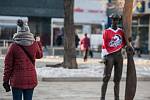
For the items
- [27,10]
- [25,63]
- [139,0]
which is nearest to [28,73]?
[25,63]

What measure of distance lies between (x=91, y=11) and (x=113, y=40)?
130ft

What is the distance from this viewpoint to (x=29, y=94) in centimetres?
783

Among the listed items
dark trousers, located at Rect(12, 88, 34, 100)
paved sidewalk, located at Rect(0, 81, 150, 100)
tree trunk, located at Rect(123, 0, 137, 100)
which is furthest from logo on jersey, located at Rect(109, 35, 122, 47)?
dark trousers, located at Rect(12, 88, 34, 100)

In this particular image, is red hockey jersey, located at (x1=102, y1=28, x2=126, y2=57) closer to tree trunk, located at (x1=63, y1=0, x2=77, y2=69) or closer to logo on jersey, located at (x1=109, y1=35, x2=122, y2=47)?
logo on jersey, located at (x1=109, y1=35, x2=122, y2=47)

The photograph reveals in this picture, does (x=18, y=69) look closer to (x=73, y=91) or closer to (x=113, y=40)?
(x=113, y=40)

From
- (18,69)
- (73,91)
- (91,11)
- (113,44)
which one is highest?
(91,11)

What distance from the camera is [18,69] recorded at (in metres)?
7.76

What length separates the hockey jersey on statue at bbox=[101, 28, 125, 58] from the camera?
10938 millimetres

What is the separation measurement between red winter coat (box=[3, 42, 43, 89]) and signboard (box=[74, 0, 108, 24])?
4179 cm

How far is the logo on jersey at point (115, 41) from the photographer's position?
1093 centimetres

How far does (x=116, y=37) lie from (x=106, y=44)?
268 mm

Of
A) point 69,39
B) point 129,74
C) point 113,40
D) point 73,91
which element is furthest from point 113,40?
point 69,39

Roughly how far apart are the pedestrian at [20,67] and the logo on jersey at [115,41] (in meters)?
3.41

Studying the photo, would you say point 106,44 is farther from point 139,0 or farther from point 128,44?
point 139,0
